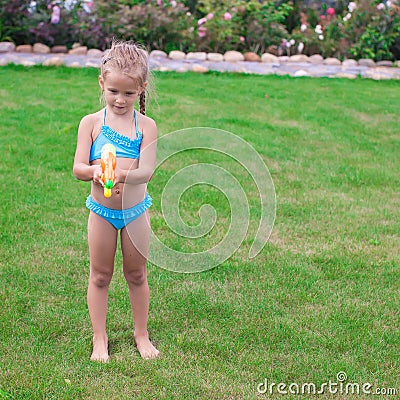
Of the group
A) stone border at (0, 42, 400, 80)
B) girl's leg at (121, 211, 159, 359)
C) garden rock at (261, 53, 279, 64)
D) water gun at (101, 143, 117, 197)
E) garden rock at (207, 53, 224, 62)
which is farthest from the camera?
garden rock at (261, 53, 279, 64)

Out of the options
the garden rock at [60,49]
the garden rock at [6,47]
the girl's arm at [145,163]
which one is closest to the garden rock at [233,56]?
the garden rock at [60,49]

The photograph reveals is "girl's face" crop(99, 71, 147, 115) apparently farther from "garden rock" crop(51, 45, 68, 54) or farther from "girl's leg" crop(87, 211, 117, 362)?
"garden rock" crop(51, 45, 68, 54)

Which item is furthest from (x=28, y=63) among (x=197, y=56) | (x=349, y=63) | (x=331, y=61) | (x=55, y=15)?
(x=349, y=63)

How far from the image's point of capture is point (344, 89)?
8703 mm

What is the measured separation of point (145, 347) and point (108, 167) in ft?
3.18

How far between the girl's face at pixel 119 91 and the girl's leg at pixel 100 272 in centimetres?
47

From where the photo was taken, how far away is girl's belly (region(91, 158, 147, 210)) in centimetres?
273

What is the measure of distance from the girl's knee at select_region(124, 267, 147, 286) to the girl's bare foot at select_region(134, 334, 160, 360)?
0.27 metres

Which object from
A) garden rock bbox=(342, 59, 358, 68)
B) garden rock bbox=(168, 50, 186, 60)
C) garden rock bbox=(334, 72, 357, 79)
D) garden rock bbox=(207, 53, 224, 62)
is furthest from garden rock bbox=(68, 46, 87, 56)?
garden rock bbox=(342, 59, 358, 68)

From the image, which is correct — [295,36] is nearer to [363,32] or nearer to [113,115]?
[363,32]

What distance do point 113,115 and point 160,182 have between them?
8.09 ft

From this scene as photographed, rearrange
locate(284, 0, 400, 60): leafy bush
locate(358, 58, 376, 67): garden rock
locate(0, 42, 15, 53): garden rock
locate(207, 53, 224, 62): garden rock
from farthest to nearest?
locate(284, 0, 400, 60): leafy bush < locate(358, 58, 376, 67): garden rock < locate(207, 53, 224, 62): garden rock < locate(0, 42, 15, 53): garden rock

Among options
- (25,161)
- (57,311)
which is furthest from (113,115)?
(25,161)

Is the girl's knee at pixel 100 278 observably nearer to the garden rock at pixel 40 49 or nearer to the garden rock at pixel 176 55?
the garden rock at pixel 176 55
